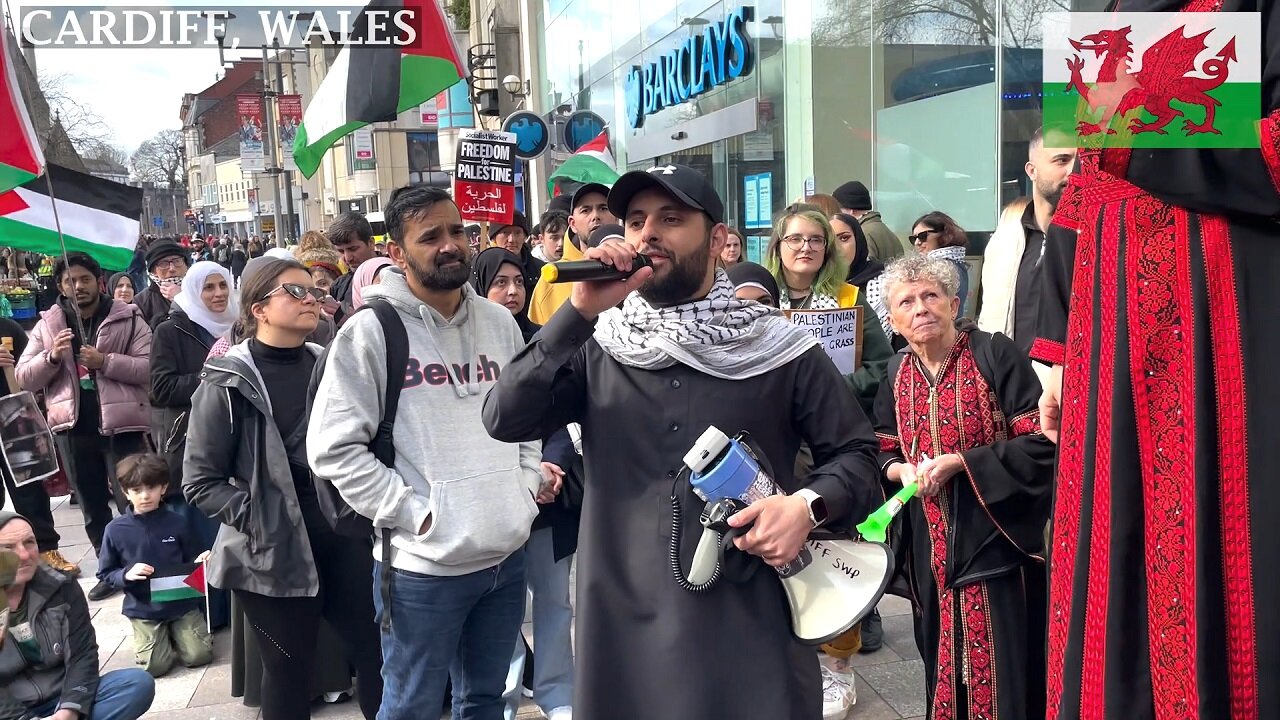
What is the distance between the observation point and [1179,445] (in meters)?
1.85

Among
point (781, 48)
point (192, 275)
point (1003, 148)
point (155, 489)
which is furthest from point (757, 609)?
point (781, 48)

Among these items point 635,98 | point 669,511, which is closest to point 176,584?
point 669,511

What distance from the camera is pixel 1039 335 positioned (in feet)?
8.56

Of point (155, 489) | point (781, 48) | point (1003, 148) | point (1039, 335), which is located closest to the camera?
point (1039, 335)

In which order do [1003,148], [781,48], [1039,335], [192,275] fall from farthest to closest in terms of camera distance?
[781,48] < [1003,148] < [192,275] < [1039,335]

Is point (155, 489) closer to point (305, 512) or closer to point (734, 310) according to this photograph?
point (305, 512)

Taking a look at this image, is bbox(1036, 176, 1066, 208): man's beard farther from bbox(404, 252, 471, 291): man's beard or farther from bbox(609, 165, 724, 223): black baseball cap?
bbox(404, 252, 471, 291): man's beard

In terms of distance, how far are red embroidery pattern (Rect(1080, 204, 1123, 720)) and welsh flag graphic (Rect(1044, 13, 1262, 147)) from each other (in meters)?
0.26

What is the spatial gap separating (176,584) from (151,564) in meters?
0.18

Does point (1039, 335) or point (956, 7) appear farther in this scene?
point (956, 7)

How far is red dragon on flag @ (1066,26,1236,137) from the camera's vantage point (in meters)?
1.83

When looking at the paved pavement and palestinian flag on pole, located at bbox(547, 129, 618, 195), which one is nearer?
the paved pavement

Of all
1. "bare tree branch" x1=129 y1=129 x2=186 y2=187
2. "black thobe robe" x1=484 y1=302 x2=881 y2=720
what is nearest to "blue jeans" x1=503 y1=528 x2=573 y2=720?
"black thobe robe" x1=484 y1=302 x2=881 y2=720

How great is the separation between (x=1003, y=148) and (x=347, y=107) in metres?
5.03
